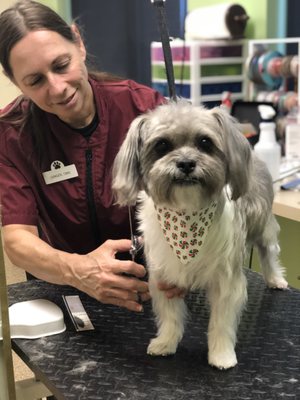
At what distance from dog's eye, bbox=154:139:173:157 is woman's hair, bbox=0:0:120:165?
577mm

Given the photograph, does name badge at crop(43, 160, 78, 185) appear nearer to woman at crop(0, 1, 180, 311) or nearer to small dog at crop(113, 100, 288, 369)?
woman at crop(0, 1, 180, 311)

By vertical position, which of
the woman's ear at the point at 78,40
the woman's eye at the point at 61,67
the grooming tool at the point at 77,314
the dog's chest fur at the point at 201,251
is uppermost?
the woman's ear at the point at 78,40

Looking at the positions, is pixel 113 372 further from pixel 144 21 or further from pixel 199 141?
pixel 144 21

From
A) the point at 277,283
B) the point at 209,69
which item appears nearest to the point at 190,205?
the point at 277,283

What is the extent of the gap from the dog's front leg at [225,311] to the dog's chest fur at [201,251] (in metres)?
0.03

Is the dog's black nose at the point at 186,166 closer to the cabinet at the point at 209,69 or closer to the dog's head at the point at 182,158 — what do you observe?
the dog's head at the point at 182,158

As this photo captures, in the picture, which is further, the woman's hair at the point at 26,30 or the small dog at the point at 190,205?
the woman's hair at the point at 26,30

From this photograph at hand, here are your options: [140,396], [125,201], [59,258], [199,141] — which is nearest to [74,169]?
[59,258]

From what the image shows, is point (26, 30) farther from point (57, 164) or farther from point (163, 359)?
point (163, 359)

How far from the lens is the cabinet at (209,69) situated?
10.0 feet

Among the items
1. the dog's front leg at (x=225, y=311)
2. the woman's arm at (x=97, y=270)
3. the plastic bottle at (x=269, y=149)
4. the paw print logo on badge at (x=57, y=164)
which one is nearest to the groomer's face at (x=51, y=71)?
the paw print logo on badge at (x=57, y=164)

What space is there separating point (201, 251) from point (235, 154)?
211mm

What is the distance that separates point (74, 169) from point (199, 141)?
0.59m

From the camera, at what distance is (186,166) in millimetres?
1011
